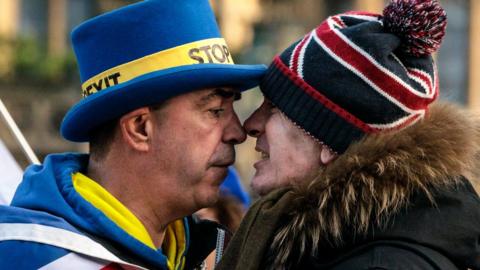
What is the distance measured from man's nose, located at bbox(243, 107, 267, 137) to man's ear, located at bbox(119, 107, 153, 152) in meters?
0.34

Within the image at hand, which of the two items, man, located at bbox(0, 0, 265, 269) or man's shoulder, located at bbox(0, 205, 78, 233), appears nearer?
man's shoulder, located at bbox(0, 205, 78, 233)

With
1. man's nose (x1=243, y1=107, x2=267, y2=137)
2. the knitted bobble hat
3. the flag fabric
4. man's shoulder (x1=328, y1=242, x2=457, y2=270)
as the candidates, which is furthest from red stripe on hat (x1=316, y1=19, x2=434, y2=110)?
the flag fabric

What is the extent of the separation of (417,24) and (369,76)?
0.22 metres

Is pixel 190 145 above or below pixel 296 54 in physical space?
below

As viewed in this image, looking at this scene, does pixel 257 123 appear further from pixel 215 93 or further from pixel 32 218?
pixel 32 218

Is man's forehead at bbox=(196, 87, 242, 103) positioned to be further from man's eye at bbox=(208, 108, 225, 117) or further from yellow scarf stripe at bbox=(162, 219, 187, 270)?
yellow scarf stripe at bbox=(162, 219, 187, 270)

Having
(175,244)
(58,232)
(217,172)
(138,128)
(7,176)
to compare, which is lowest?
(175,244)

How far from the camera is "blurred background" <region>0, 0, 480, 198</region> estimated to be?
19812mm

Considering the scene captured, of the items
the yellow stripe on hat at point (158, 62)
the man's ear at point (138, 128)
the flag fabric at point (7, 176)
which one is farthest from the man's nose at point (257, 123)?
the flag fabric at point (7, 176)

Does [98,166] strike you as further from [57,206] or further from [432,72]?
[432,72]

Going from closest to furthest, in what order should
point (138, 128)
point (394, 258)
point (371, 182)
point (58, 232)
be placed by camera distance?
point (394, 258) < point (371, 182) < point (58, 232) < point (138, 128)

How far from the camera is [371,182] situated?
9.50 ft

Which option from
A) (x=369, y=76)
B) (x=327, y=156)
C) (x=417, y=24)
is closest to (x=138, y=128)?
(x=327, y=156)

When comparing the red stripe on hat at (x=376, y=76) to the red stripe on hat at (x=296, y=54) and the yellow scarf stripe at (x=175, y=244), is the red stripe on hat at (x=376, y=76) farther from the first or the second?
the yellow scarf stripe at (x=175, y=244)
